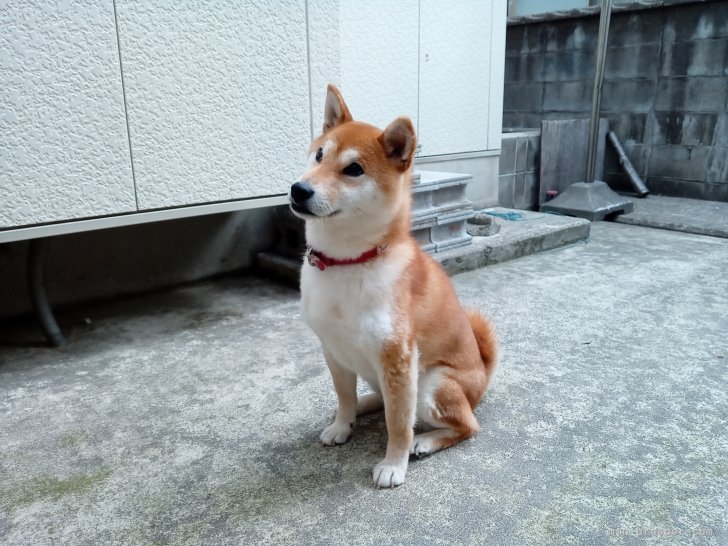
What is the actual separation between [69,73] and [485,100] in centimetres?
345

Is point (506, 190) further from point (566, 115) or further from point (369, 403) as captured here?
point (369, 403)

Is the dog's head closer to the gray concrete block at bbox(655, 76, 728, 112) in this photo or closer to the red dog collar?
the red dog collar

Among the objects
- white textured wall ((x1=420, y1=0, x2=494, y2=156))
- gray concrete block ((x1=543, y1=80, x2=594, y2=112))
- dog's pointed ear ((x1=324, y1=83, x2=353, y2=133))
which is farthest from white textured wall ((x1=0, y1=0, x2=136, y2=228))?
gray concrete block ((x1=543, y1=80, x2=594, y2=112))

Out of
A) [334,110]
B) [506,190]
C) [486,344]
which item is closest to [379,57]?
[506,190]

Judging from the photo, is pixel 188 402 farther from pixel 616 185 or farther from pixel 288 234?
pixel 616 185

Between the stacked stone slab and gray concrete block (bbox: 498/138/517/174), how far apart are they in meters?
1.60

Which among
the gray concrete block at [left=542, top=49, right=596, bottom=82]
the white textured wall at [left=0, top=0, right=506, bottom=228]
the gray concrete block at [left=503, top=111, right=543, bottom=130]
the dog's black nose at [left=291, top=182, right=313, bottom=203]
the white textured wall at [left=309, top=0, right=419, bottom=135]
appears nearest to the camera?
the dog's black nose at [left=291, top=182, right=313, bottom=203]

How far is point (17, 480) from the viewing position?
158 centimetres

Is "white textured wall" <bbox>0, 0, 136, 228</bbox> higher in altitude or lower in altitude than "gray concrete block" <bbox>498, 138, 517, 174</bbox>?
higher

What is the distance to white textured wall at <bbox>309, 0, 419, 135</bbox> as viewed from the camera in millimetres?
3654

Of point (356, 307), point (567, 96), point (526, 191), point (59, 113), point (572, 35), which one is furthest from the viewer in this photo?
point (567, 96)

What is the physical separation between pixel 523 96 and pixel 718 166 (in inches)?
88.3

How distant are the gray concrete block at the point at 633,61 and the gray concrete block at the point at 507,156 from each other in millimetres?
1686

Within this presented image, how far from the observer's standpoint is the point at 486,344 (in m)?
1.92
